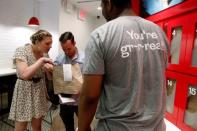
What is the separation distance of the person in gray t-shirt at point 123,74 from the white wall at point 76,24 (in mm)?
4629

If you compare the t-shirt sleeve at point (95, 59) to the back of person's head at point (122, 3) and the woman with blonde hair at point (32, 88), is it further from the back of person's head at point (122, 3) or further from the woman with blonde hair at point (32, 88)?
the woman with blonde hair at point (32, 88)

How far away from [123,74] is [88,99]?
0.19 metres

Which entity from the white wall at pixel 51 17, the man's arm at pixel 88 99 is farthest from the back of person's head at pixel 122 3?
the white wall at pixel 51 17

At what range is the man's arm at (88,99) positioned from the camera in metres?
0.94

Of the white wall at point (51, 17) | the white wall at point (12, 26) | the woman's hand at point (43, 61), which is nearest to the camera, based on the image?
the woman's hand at point (43, 61)

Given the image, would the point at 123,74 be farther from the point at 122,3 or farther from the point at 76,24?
the point at 76,24

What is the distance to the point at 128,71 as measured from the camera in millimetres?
942

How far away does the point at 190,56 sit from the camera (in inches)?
61.4

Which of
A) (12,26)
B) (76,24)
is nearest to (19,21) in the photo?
(12,26)

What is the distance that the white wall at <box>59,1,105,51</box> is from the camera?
5.57 meters

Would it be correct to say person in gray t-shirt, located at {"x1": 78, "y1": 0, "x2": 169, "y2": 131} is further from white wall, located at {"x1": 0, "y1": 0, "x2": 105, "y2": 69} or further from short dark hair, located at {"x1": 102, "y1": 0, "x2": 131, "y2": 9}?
white wall, located at {"x1": 0, "y1": 0, "x2": 105, "y2": 69}

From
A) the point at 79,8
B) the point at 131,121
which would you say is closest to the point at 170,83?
the point at 131,121

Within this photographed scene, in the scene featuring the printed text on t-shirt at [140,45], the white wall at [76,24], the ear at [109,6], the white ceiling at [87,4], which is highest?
the white ceiling at [87,4]

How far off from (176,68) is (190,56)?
22 centimetres
